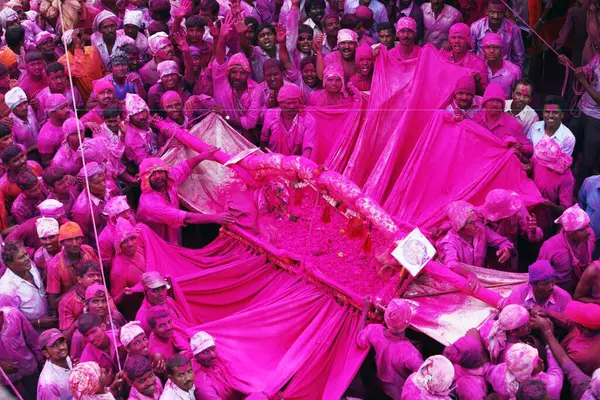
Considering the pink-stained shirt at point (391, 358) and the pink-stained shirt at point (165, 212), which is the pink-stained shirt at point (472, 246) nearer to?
the pink-stained shirt at point (391, 358)

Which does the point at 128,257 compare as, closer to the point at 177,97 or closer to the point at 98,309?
the point at 98,309

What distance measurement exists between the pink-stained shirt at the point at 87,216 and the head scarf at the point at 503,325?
3845 millimetres

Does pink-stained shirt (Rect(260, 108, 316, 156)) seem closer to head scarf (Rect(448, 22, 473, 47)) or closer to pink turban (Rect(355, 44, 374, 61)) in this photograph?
pink turban (Rect(355, 44, 374, 61))

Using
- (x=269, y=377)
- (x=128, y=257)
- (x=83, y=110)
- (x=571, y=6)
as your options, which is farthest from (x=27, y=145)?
(x=571, y=6)

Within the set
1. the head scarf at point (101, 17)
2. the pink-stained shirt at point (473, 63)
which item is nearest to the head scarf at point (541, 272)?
the pink-stained shirt at point (473, 63)

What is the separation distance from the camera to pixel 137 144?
1202cm

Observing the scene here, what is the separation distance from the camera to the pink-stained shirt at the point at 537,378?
28.4 feet

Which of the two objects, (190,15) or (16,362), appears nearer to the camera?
(16,362)

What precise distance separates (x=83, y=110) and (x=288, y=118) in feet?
7.26

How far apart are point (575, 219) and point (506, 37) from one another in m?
3.48

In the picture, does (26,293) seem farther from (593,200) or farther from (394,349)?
(593,200)

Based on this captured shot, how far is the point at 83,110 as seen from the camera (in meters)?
12.7

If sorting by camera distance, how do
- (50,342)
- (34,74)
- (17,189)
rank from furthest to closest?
(34,74), (17,189), (50,342)

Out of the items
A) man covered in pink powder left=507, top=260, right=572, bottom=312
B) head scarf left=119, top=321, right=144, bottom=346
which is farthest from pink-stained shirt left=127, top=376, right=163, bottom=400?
man covered in pink powder left=507, top=260, right=572, bottom=312
